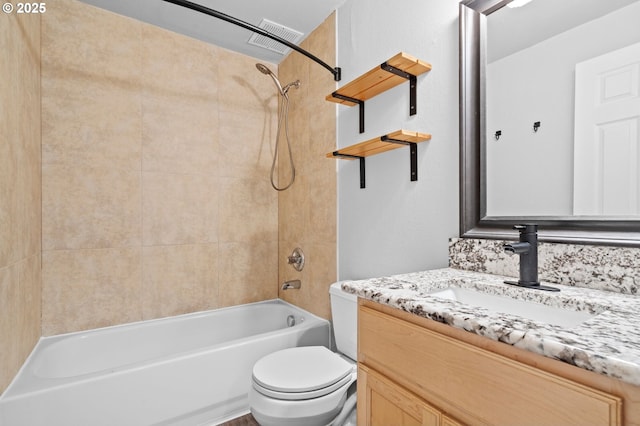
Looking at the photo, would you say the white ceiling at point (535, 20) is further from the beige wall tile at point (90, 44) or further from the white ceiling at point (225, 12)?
the beige wall tile at point (90, 44)

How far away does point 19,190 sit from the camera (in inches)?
54.7

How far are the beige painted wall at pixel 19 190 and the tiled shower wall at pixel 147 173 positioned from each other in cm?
13

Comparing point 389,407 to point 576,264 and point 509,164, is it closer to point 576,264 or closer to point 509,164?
point 576,264

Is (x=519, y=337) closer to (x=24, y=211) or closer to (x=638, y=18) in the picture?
(x=638, y=18)

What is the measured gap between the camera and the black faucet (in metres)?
0.90

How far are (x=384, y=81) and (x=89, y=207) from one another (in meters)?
1.83

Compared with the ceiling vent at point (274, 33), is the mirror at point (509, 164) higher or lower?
lower

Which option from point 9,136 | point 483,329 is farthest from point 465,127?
point 9,136

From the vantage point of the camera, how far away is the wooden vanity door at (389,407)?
2.28 feet

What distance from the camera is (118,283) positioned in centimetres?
199

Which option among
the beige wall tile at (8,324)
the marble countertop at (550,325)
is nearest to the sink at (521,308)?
the marble countertop at (550,325)

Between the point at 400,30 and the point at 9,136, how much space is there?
173 cm

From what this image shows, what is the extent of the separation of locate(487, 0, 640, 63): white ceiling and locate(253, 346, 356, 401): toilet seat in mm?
1360

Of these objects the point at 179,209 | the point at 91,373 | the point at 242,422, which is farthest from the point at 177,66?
the point at 242,422
